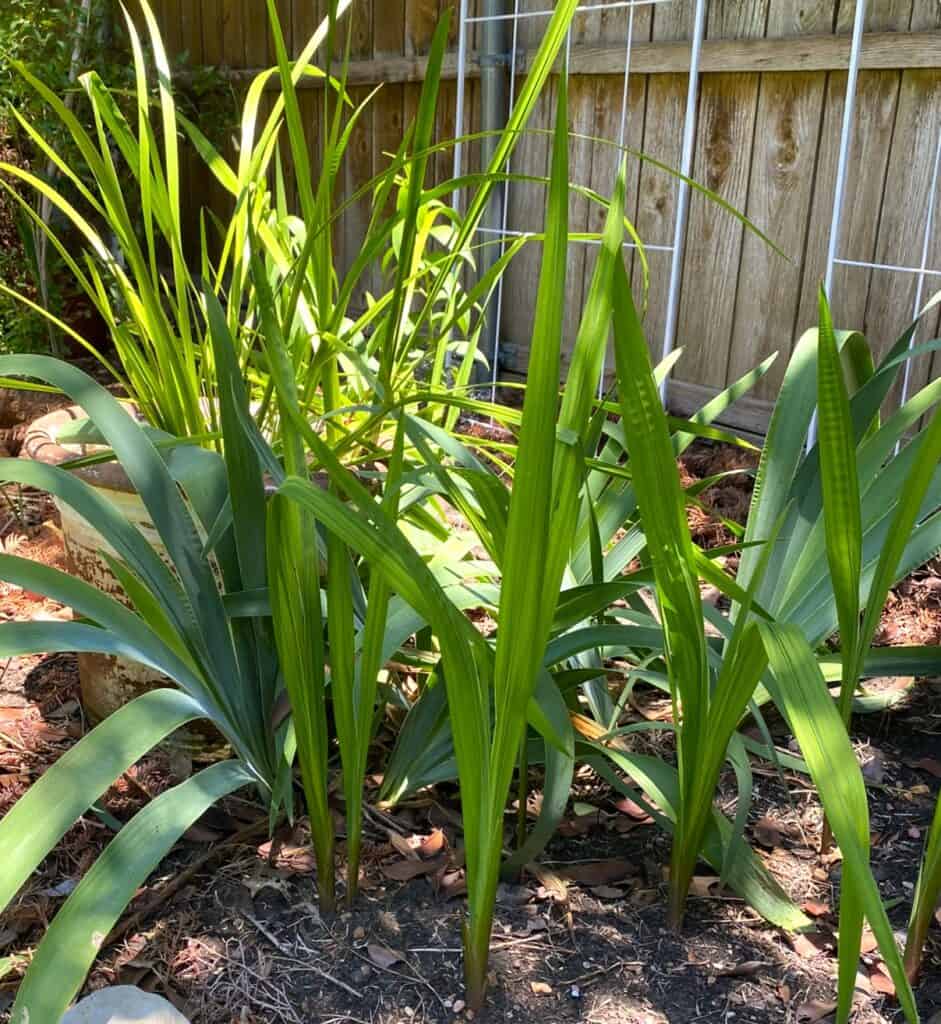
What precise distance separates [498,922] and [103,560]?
67cm

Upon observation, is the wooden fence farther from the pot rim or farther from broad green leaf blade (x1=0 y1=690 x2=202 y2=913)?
broad green leaf blade (x1=0 y1=690 x2=202 y2=913)

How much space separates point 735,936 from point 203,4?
168 inches

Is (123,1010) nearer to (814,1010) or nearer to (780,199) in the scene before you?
(814,1010)

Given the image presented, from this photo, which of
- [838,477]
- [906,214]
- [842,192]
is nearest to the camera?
[838,477]

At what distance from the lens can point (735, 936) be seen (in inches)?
38.2

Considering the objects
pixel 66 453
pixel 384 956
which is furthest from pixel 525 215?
pixel 384 956

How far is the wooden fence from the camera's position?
2.40 m

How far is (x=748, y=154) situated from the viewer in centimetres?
269

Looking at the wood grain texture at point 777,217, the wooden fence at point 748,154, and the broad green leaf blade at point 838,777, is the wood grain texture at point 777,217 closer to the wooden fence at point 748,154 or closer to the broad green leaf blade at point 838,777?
the wooden fence at point 748,154

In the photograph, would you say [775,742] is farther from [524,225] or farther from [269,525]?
[524,225]

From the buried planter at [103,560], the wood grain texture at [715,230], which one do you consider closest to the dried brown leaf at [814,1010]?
the buried planter at [103,560]

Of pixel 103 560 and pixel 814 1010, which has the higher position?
pixel 103 560

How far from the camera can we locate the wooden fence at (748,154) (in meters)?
2.40

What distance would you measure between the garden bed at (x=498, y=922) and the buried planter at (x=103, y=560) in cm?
6
